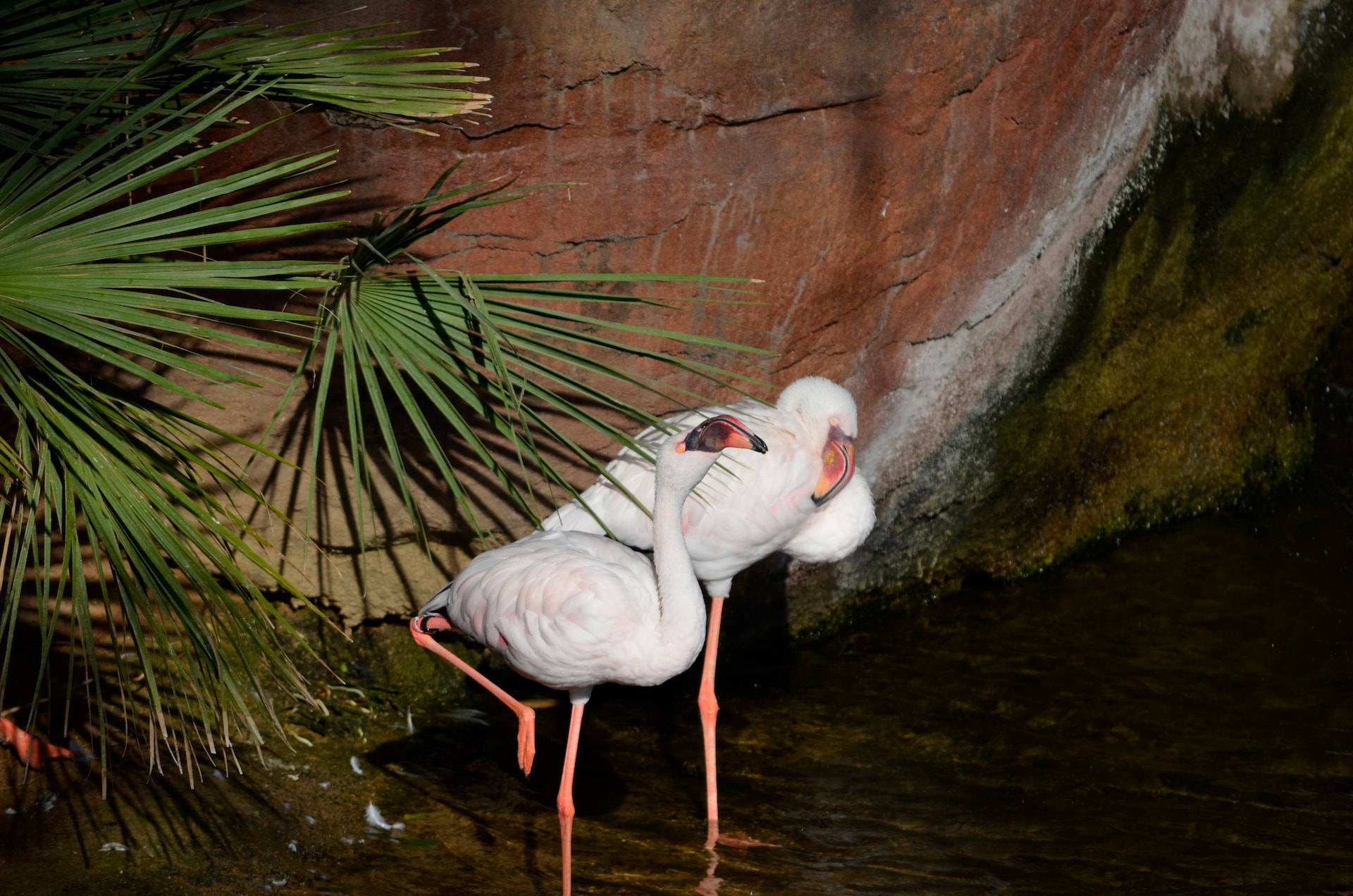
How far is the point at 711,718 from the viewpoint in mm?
3777

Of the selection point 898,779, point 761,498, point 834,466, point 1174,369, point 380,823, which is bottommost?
point 380,823

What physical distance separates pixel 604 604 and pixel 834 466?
2.71 feet

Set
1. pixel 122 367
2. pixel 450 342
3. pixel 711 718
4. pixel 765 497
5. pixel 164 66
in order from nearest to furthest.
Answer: pixel 122 367 < pixel 164 66 < pixel 450 342 < pixel 765 497 < pixel 711 718

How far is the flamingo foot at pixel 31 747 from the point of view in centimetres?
329

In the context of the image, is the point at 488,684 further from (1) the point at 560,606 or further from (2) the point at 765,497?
(2) the point at 765,497

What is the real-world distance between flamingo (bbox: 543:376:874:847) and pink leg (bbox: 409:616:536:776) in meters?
0.42

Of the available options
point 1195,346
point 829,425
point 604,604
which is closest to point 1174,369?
point 1195,346

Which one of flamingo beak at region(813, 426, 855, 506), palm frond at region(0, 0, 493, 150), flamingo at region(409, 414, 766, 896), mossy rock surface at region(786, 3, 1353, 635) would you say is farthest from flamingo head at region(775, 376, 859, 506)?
palm frond at region(0, 0, 493, 150)

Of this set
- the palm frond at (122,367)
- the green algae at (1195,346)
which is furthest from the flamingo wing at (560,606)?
the green algae at (1195,346)

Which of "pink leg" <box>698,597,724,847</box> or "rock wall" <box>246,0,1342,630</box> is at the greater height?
"rock wall" <box>246,0,1342,630</box>

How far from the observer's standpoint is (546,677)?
329 cm

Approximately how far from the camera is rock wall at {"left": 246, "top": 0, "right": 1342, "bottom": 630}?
135 inches

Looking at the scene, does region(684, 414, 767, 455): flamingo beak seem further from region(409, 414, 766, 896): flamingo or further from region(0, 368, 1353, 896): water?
region(0, 368, 1353, 896): water

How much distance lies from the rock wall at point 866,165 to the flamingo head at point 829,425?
45 centimetres
